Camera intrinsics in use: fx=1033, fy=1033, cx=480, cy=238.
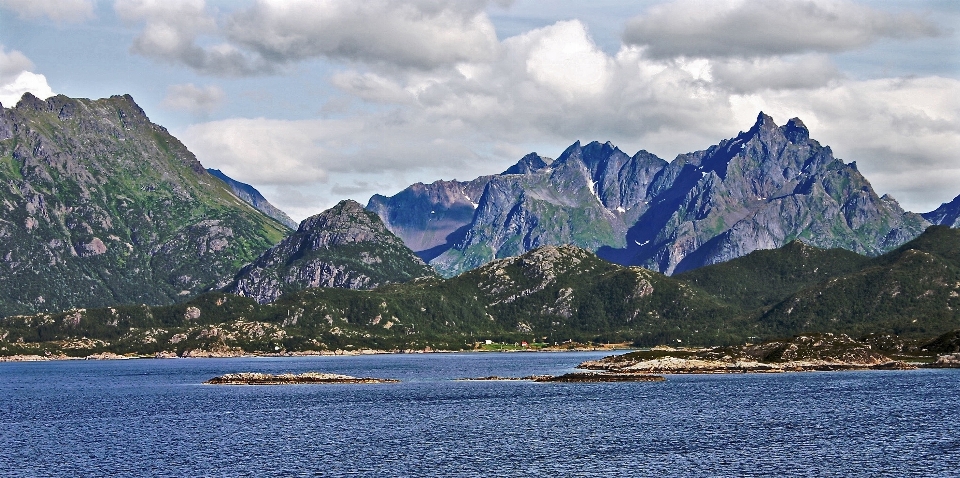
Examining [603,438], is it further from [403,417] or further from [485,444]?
[403,417]

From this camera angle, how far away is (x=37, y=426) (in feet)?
533

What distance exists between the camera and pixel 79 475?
358 feet

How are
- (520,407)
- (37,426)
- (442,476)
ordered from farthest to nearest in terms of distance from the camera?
(520,407) → (37,426) → (442,476)

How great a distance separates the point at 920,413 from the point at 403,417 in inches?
3143

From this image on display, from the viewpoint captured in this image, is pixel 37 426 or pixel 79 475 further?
pixel 37 426

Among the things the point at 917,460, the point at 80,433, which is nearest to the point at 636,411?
the point at 917,460

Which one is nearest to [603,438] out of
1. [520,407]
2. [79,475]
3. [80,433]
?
[520,407]

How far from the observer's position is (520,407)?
180 m

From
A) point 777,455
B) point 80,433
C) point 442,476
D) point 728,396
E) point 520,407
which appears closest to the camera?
point 442,476

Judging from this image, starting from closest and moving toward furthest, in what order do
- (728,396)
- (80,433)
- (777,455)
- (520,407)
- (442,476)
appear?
(442,476), (777,455), (80,433), (520,407), (728,396)

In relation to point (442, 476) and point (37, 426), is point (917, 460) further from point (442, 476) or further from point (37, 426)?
point (37, 426)

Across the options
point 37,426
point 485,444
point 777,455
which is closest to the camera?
point 777,455

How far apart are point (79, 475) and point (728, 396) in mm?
125480

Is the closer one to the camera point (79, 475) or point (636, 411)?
point (79, 475)
